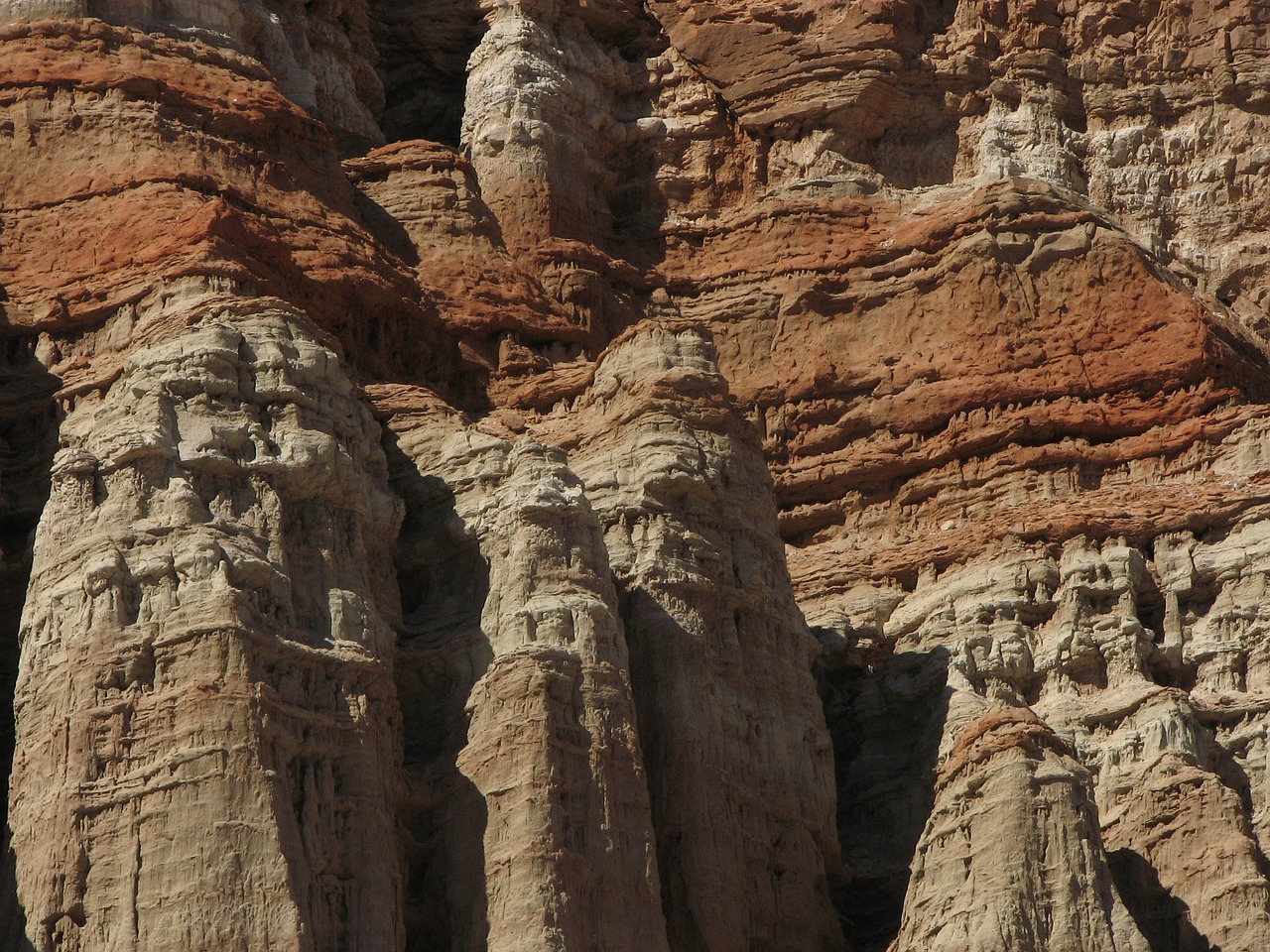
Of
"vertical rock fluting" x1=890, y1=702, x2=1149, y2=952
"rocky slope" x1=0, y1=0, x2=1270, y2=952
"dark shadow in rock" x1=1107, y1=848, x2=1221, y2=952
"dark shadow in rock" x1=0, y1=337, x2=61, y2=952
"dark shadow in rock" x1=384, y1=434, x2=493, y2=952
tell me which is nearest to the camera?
"rocky slope" x1=0, y1=0, x2=1270, y2=952

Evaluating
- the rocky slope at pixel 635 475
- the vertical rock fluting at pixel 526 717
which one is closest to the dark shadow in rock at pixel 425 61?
the rocky slope at pixel 635 475

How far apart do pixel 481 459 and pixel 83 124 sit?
877 cm

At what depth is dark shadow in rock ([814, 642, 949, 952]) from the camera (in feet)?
159

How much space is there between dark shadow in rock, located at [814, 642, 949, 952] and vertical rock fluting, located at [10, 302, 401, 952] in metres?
7.65

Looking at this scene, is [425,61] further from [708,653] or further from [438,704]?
[438,704]

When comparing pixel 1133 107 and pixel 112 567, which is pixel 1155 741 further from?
pixel 1133 107

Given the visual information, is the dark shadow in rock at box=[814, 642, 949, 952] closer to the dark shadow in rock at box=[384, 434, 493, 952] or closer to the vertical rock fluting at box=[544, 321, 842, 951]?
the vertical rock fluting at box=[544, 321, 842, 951]

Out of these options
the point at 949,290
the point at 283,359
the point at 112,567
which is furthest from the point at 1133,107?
the point at 112,567

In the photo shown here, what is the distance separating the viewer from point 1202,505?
177 ft

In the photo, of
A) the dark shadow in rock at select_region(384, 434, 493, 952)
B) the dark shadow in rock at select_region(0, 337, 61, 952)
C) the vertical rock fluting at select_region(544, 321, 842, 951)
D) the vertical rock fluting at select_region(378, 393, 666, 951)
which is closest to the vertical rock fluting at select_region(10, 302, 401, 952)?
the dark shadow in rock at select_region(384, 434, 493, 952)

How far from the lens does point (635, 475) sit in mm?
49000

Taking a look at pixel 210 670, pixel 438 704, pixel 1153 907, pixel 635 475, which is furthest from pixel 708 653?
pixel 210 670

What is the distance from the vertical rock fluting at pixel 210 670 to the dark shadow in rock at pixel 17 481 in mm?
1482

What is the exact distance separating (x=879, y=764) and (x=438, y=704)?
321 inches
